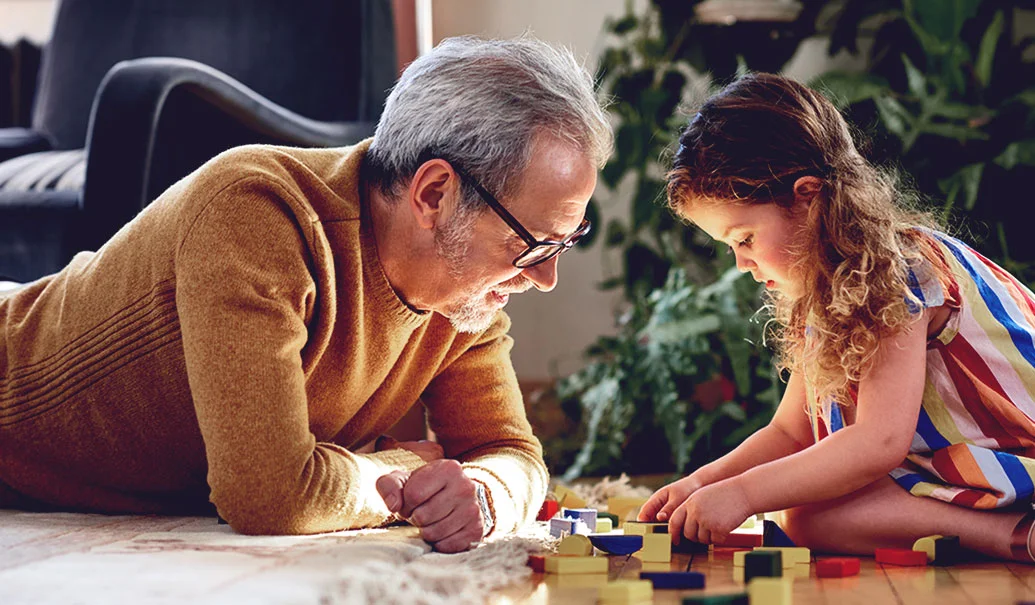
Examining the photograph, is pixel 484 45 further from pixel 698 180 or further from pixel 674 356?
pixel 674 356

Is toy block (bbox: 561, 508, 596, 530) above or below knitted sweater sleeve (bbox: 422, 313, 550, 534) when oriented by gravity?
below

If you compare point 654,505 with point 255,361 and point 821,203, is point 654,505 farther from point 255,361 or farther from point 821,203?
point 255,361

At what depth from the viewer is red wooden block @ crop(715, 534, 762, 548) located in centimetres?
139

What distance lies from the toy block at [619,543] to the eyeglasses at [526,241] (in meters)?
0.34

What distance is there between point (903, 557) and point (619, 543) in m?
0.32

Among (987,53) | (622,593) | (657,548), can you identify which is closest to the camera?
(622,593)

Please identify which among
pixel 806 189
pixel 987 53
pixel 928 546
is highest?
pixel 987 53

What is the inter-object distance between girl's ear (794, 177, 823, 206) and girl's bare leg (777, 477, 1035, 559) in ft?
1.23

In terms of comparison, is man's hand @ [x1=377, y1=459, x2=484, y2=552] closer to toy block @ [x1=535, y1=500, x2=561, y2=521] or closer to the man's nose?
the man's nose

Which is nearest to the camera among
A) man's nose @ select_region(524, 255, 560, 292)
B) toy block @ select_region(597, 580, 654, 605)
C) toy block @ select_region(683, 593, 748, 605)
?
toy block @ select_region(683, 593, 748, 605)

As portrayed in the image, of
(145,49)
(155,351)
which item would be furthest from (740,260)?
(145,49)

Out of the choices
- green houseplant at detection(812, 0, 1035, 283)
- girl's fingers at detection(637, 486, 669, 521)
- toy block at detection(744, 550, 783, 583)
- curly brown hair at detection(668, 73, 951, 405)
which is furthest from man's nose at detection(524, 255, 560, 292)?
green houseplant at detection(812, 0, 1035, 283)

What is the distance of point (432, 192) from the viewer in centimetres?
135

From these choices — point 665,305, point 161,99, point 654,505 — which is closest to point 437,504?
point 654,505
